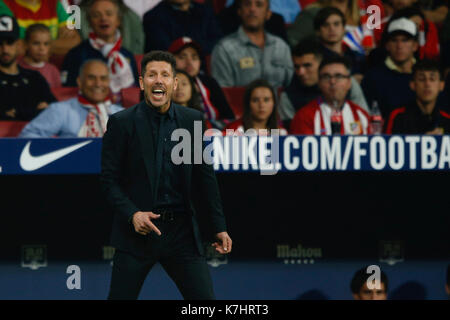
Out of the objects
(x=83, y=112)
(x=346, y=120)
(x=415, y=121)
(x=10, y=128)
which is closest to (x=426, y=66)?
(x=415, y=121)

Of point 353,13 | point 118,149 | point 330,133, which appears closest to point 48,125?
point 330,133

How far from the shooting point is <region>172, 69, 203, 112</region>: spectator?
663cm

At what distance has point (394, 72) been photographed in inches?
307

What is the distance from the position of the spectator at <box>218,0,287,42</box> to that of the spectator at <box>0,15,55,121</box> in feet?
6.16

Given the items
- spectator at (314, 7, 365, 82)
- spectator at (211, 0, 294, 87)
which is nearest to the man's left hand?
spectator at (211, 0, 294, 87)

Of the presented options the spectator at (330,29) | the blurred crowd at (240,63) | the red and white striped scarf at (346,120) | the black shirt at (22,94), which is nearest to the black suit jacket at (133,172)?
the blurred crowd at (240,63)

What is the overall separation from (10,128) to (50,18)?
1.55 m

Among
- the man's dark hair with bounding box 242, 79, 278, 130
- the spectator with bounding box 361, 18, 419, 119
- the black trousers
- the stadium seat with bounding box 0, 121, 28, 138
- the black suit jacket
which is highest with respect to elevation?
the spectator with bounding box 361, 18, 419, 119

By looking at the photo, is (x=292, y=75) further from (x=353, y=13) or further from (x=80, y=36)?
(x=80, y=36)

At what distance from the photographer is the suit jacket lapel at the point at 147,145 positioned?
4.20 m

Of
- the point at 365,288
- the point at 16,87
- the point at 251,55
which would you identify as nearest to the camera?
the point at 365,288

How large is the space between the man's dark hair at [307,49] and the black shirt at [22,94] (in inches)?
79.5

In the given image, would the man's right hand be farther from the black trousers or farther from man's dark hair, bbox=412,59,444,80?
man's dark hair, bbox=412,59,444,80

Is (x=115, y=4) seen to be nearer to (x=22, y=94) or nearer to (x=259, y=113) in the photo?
(x=22, y=94)
